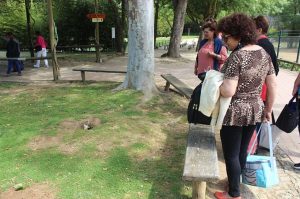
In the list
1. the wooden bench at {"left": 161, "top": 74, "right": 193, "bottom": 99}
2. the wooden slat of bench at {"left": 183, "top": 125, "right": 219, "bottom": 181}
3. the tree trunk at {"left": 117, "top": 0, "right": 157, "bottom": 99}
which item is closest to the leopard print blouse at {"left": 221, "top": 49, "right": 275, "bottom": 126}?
the wooden slat of bench at {"left": 183, "top": 125, "right": 219, "bottom": 181}

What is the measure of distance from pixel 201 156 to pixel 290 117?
180cm

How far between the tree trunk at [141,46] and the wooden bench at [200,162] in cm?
381

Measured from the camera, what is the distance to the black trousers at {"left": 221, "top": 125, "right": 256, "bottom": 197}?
12.0 feet

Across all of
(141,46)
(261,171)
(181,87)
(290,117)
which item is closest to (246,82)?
(261,171)

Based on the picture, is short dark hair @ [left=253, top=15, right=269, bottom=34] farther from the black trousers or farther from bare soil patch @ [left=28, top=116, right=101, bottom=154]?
bare soil patch @ [left=28, top=116, right=101, bottom=154]

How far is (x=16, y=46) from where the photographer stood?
47.6 ft

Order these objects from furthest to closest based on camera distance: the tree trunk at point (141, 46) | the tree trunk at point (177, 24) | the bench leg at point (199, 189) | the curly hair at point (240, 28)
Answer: the tree trunk at point (177, 24)
the tree trunk at point (141, 46)
the bench leg at point (199, 189)
the curly hair at point (240, 28)

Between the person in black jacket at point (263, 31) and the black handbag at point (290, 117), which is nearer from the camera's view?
the person in black jacket at point (263, 31)

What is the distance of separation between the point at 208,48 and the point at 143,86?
2.68m

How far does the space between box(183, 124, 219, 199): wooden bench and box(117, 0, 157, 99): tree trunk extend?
12.5 ft

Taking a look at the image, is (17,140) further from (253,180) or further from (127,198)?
(253,180)

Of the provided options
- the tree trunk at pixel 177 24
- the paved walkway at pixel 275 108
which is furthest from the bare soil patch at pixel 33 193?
the tree trunk at pixel 177 24

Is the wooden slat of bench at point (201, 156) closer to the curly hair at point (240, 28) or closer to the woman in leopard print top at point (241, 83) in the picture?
the woman in leopard print top at point (241, 83)

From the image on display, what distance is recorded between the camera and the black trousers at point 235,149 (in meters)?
3.65
